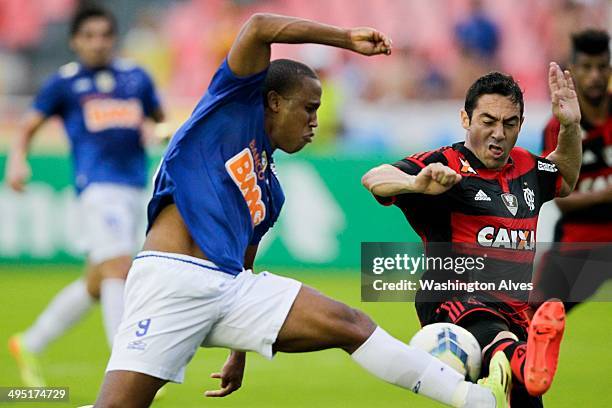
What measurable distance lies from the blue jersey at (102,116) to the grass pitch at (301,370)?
1514 millimetres

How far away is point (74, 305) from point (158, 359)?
12.1 ft

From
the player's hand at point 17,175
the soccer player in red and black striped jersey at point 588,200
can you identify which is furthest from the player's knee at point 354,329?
the player's hand at point 17,175

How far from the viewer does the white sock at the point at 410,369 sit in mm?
4840

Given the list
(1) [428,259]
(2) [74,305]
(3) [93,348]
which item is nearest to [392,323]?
(3) [93,348]

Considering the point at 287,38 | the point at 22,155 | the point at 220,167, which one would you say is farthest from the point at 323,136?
the point at 287,38

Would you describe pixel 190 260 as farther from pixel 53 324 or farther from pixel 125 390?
pixel 53 324

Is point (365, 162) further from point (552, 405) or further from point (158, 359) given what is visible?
point (158, 359)

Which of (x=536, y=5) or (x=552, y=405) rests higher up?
(x=536, y=5)

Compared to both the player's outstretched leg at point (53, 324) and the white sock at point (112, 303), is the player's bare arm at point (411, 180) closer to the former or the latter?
the white sock at point (112, 303)

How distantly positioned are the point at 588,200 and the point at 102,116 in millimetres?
3746

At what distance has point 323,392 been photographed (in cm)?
779

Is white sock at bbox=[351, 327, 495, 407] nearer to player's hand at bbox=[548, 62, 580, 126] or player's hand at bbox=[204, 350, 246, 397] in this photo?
Answer: player's hand at bbox=[204, 350, 246, 397]

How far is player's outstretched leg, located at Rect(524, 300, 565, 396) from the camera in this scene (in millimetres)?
4824

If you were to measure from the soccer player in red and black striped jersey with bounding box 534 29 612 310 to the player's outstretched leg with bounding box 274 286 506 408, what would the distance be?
2.86 meters
